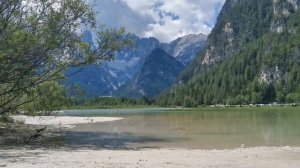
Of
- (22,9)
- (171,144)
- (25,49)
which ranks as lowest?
(171,144)

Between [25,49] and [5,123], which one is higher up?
[25,49]

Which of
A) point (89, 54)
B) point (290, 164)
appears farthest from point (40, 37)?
point (290, 164)

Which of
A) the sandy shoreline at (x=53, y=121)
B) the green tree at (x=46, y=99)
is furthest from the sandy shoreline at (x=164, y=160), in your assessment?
the sandy shoreline at (x=53, y=121)

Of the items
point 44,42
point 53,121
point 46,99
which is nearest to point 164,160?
point 44,42

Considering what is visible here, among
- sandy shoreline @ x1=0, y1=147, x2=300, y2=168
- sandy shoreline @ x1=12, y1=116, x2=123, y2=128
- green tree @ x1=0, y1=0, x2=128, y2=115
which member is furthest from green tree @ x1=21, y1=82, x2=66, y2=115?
sandy shoreline @ x1=12, y1=116, x2=123, y2=128

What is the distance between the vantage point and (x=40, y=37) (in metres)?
40.2

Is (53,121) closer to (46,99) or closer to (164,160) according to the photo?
(46,99)

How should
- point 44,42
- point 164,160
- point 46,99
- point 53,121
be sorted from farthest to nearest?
point 53,121
point 46,99
point 44,42
point 164,160

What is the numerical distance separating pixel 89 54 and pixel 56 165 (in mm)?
18886

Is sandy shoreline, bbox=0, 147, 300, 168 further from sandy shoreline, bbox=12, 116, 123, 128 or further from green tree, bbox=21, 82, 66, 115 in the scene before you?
sandy shoreline, bbox=12, 116, 123, 128

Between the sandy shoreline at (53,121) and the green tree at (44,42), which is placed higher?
the green tree at (44,42)

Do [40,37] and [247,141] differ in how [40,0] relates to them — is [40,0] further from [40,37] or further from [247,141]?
[247,141]

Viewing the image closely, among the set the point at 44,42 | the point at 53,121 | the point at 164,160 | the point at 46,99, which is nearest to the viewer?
the point at 164,160

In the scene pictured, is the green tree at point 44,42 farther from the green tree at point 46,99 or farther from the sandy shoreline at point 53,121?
the sandy shoreline at point 53,121
